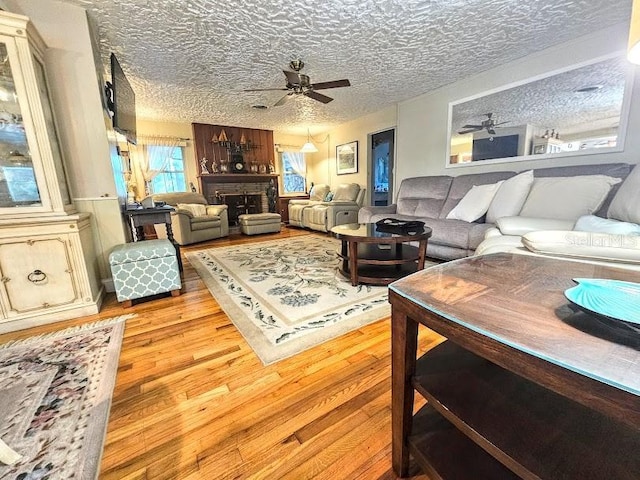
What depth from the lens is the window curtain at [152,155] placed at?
5082 mm

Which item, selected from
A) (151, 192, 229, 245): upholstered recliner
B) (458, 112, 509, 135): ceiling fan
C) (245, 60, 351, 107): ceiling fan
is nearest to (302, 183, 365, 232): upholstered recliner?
(151, 192, 229, 245): upholstered recliner

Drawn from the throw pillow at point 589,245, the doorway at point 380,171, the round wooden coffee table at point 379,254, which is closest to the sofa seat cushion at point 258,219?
the doorway at point 380,171

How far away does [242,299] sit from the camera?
2.21 meters

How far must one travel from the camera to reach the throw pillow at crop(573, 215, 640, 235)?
1.42 metres

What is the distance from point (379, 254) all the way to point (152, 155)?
5.08 metres

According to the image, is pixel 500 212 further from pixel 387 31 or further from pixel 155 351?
pixel 155 351

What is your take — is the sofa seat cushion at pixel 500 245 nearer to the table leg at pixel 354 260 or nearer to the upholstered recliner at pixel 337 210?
the table leg at pixel 354 260

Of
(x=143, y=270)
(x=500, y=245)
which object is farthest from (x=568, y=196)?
(x=143, y=270)

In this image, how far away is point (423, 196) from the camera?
3.78m

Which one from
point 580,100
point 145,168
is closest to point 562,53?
point 580,100

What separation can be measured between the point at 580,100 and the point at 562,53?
1.69ft

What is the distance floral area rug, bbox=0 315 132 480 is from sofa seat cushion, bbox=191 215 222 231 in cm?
280

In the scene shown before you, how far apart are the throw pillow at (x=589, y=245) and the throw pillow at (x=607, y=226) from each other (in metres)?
0.34

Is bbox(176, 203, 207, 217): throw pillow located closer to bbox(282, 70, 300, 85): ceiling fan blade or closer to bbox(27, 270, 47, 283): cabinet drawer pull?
bbox(27, 270, 47, 283): cabinet drawer pull
